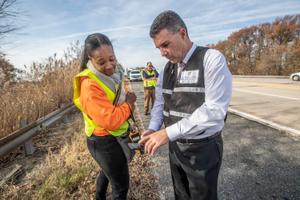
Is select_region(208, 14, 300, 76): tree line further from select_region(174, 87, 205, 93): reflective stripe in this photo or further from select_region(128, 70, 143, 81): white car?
select_region(174, 87, 205, 93): reflective stripe

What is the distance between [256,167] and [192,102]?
2685 millimetres

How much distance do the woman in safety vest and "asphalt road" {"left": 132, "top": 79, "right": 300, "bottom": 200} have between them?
1.13 metres

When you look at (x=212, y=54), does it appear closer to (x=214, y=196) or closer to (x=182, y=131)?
(x=182, y=131)

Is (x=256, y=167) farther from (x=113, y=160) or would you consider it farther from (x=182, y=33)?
(x=182, y=33)

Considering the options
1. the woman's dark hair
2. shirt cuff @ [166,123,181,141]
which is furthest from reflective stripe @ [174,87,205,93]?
the woman's dark hair

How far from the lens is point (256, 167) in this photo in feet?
12.5

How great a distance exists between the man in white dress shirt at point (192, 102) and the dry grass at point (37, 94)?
4.10 m

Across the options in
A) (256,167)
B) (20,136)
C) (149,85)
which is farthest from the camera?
(149,85)

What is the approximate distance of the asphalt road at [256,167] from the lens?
3.13 metres

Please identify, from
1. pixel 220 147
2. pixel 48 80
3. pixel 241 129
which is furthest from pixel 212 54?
pixel 48 80

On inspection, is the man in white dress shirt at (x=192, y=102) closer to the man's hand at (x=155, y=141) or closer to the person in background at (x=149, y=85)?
the man's hand at (x=155, y=141)

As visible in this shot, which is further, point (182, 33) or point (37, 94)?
point (37, 94)

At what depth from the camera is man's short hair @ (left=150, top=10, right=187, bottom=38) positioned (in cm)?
179

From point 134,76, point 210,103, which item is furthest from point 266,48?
point 210,103
